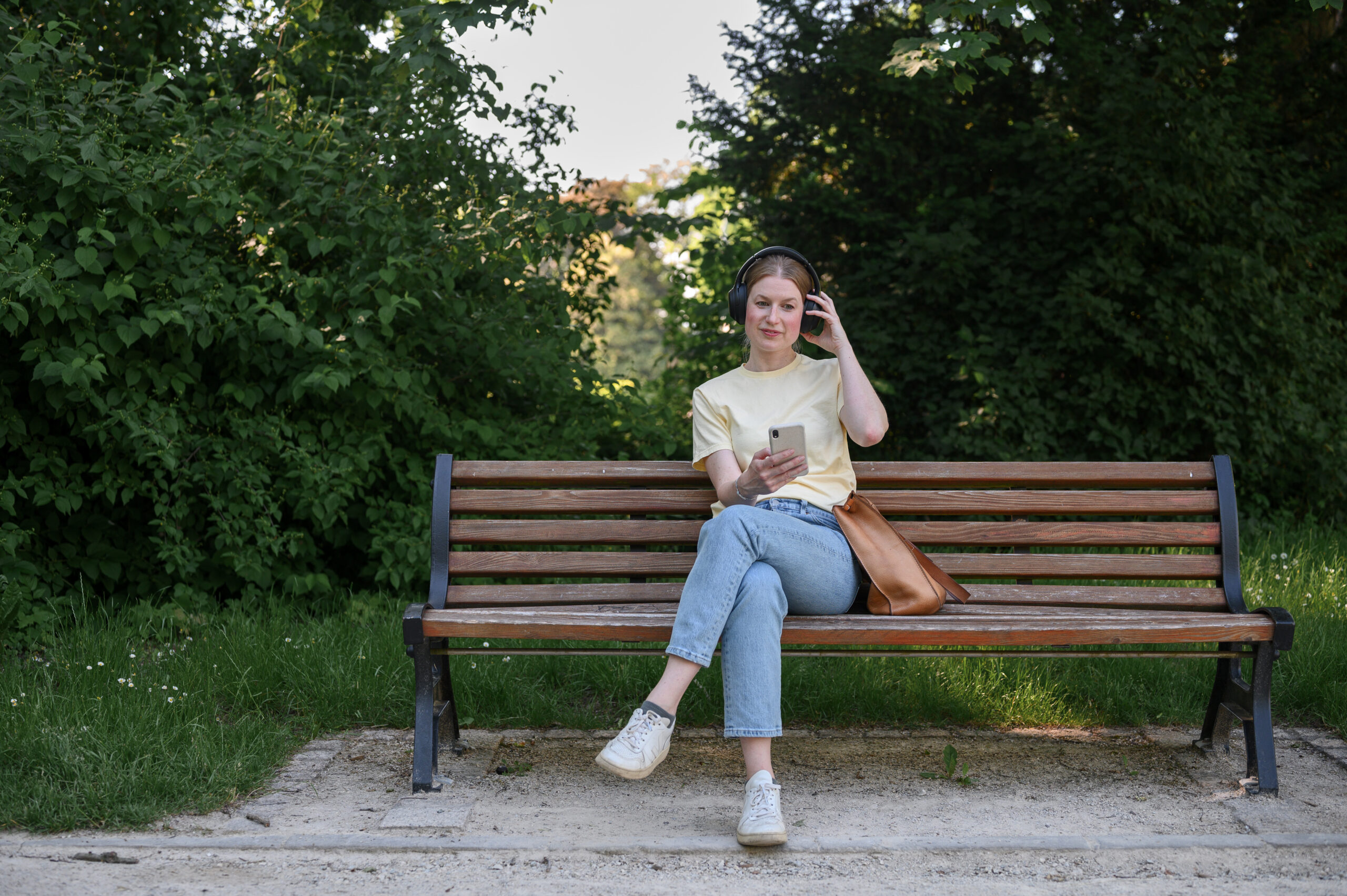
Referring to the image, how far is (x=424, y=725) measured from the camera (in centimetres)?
316

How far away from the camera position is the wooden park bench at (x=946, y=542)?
332 cm

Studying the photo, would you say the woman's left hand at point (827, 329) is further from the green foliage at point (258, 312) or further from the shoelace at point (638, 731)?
the green foliage at point (258, 312)

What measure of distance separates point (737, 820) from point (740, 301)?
59.5 inches

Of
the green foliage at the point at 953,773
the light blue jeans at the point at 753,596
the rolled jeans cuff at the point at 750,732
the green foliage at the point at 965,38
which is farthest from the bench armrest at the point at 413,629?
the green foliage at the point at 965,38

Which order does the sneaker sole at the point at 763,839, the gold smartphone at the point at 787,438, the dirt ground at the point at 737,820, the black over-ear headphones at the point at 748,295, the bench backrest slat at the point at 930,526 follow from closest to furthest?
the dirt ground at the point at 737,820, the sneaker sole at the point at 763,839, the gold smartphone at the point at 787,438, the black over-ear headphones at the point at 748,295, the bench backrest slat at the point at 930,526

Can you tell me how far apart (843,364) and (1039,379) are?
12.2ft

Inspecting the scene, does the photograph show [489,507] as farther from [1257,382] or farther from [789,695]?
[1257,382]

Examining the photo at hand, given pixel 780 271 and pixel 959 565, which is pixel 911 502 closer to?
pixel 959 565

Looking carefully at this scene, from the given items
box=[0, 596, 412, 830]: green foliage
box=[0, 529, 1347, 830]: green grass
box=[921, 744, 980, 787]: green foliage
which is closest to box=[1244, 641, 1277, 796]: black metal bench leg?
box=[0, 529, 1347, 830]: green grass

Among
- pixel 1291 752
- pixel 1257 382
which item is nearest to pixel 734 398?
pixel 1291 752

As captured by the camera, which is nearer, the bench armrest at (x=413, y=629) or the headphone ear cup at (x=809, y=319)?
the bench armrest at (x=413, y=629)

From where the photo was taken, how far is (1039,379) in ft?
21.6

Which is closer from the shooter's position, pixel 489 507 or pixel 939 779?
pixel 939 779

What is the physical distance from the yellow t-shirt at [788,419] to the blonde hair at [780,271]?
0.25 m
